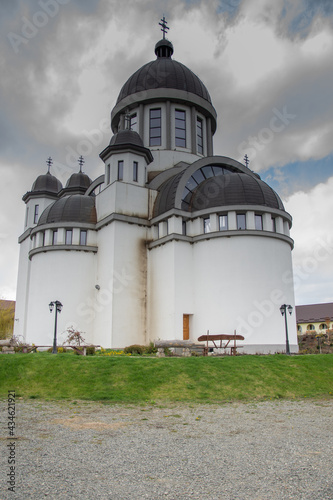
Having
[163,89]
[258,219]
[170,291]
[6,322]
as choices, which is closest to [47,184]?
[163,89]

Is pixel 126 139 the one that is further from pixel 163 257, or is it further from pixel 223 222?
pixel 223 222

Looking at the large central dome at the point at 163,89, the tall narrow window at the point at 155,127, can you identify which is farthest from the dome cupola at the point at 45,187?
the tall narrow window at the point at 155,127

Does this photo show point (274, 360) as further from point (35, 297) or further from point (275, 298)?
point (35, 297)

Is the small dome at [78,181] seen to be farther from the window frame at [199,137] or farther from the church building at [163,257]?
the window frame at [199,137]

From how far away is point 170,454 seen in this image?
5.85 meters

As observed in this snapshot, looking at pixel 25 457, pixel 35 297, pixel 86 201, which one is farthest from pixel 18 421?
pixel 86 201

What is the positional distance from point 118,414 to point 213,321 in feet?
45.3

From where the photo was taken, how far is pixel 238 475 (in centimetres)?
495

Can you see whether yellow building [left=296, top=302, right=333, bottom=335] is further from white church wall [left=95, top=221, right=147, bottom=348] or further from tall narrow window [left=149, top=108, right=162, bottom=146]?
white church wall [left=95, top=221, right=147, bottom=348]

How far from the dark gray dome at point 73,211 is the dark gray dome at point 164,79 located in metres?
10.3

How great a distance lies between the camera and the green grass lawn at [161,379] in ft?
37.9

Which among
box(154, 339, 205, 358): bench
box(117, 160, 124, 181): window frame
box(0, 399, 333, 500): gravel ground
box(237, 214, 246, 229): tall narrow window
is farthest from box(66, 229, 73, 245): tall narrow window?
box(0, 399, 333, 500): gravel ground

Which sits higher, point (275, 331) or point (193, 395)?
point (275, 331)

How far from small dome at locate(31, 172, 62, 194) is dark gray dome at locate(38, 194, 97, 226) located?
853cm
